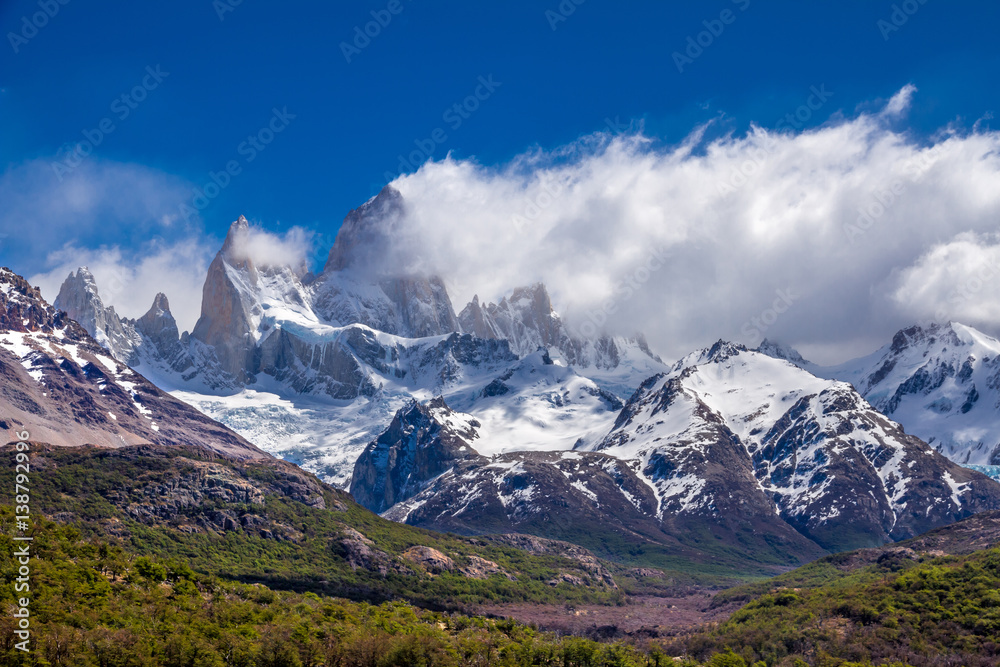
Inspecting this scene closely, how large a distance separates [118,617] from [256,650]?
12.7 m

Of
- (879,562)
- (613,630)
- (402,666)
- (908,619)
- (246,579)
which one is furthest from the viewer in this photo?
(879,562)

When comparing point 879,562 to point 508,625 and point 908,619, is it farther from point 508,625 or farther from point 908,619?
point 508,625

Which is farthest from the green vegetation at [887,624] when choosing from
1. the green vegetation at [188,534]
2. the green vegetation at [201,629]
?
the green vegetation at [188,534]

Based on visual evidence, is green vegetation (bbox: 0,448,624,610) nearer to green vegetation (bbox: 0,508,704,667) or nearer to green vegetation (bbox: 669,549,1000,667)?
green vegetation (bbox: 0,508,704,667)

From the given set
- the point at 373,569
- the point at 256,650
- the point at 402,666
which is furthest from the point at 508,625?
the point at 373,569

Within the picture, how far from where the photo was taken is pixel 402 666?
3696 inches

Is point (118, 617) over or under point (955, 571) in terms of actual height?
under

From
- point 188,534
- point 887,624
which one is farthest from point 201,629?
point 188,534

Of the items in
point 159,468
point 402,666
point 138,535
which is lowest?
point 402,666

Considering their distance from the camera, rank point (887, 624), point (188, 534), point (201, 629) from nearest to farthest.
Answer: point (201, 629) → point (887, 624) → point (188, 534)

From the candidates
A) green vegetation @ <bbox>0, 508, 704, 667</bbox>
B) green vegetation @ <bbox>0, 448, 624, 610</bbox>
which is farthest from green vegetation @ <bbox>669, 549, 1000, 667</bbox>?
green vegetation @ <bbox>0, 448, 624, 610</bbox>

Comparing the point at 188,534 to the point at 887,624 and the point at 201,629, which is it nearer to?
the point at 201,629

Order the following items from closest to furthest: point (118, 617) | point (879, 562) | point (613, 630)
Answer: point (118, 617) → point (613, 630) → point (879, 562)

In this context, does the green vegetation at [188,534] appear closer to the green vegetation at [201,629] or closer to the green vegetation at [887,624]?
the green vegetation at [201,629]
